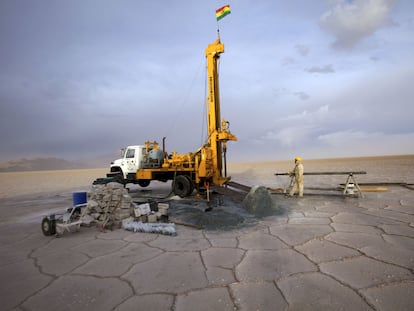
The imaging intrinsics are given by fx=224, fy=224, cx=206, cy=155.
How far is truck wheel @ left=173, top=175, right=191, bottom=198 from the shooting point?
388 inches

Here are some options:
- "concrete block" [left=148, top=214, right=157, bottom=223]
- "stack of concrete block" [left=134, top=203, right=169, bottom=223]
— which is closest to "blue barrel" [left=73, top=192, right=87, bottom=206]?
"stack of concrete block" [left=134, top=203, right=169, bottom=223]

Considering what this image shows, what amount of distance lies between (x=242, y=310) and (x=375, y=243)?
3214mm

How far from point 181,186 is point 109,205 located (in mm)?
4175

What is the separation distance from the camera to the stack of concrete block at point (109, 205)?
614 cm

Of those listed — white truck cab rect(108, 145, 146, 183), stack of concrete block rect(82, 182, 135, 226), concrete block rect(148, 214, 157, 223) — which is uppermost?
white truck cab rect(108, 145, 146, 183)

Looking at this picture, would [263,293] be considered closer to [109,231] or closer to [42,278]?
[42,278]

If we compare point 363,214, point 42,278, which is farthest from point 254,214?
point 42,278

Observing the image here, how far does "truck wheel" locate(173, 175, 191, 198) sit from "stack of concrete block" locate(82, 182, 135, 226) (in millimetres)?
3536

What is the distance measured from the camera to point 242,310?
2449 millimetres

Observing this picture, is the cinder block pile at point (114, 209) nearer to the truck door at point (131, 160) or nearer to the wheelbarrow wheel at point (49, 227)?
the wheelbarrow wheel at point (49, 227)

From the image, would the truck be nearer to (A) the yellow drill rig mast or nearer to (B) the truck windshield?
(A) the yellow drill rig mast

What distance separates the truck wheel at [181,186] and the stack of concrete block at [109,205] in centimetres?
354

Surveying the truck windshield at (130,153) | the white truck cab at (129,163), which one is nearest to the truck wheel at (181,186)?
the white truck cab at (129,163)

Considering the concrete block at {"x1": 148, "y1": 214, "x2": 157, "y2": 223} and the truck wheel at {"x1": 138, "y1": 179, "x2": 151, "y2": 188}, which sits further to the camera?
the truck wheel at {"x1": 138, "y1": 179, "x2": 151, "y2": 188}
